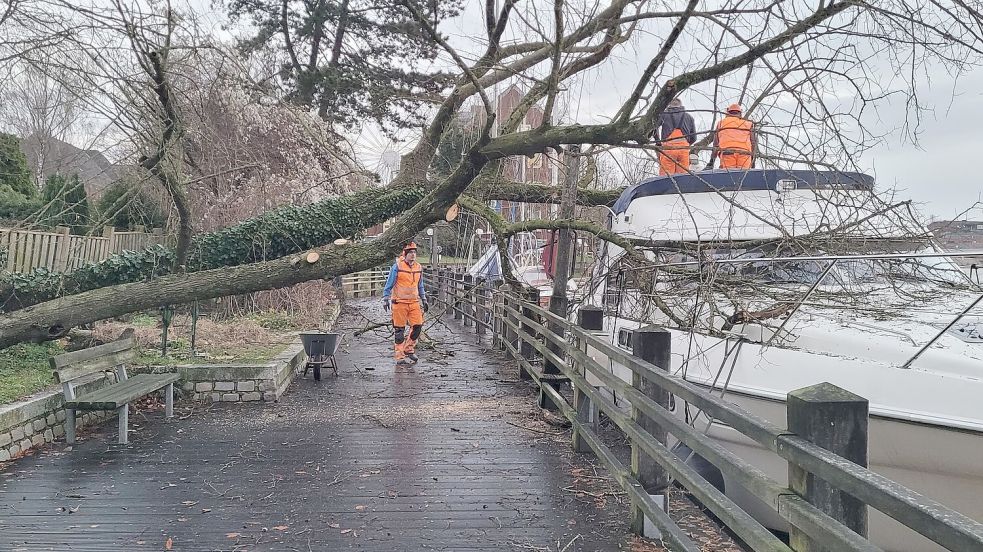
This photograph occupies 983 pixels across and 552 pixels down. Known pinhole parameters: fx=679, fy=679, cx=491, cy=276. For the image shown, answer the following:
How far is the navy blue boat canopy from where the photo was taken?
5.74m

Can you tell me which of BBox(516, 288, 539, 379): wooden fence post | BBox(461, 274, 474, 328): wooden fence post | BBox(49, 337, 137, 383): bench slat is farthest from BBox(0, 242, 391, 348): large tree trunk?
BBox(461, 274, 474, 328): wooden fence post

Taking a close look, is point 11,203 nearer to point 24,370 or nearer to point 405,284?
point 24,370

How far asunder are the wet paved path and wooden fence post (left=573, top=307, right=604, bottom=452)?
239mm

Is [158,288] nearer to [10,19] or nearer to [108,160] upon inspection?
[108,160]

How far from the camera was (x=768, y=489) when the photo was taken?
254 centimetres

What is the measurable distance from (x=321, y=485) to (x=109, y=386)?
9.34ft

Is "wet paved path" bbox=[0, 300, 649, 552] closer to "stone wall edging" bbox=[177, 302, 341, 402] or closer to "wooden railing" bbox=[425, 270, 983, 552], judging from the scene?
"stone wall edging" bbox=[177, 302, 341, 402]

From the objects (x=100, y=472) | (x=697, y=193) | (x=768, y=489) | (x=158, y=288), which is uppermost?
(x=697, y=193)

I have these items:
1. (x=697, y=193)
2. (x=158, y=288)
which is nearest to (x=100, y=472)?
(x=158, y=288)

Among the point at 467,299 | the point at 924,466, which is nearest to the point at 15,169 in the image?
the point at 467,299

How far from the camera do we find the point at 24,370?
7.73 m

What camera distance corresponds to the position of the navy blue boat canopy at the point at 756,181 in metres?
5.74

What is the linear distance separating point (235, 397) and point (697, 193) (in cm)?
576

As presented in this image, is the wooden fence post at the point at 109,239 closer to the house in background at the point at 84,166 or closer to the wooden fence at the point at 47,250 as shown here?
the wooden fence at the point at 47,250
